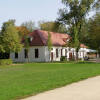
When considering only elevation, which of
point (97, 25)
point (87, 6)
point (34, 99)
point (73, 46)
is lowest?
point (34, 99)

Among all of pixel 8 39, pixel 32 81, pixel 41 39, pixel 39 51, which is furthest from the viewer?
pixel 41 39

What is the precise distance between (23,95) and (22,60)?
43.1 metres

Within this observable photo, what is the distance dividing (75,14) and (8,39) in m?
19.6

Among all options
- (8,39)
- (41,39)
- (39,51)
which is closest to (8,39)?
(8,39)

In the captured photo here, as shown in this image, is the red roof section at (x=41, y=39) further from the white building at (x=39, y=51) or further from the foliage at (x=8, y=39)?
the foliage at (x=8, y=39)

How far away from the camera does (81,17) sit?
5622 cm

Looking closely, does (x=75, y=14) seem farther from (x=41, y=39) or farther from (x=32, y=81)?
(x=32, y=81)

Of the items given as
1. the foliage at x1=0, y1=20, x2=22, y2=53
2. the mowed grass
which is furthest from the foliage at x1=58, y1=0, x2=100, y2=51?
the mowed grass

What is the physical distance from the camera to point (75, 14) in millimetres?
55500

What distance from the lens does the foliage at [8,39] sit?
41125 mm

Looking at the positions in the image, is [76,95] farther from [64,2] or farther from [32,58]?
[64,2]

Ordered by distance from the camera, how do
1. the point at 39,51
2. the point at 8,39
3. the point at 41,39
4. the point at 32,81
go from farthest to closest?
the point at 41,39 < the point at 39,51 < the point at 8,39 < the point at 32,81

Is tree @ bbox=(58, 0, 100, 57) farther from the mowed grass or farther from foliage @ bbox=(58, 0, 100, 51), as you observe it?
the mowed grass

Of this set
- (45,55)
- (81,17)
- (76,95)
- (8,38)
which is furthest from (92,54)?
(76,95)
